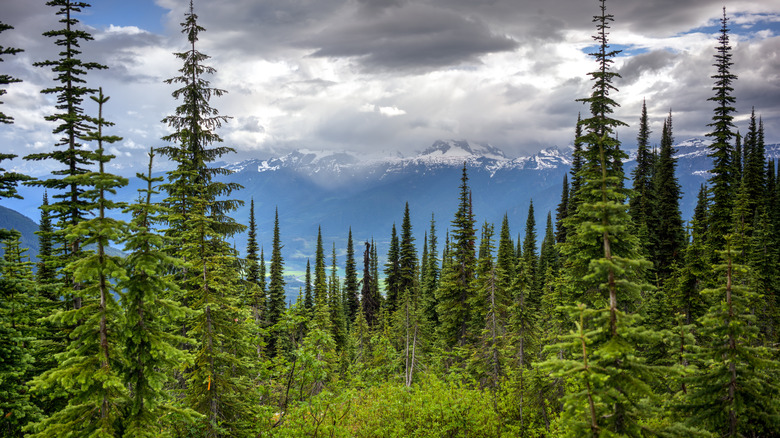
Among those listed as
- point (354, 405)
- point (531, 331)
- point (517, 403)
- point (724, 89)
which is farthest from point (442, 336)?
point (724, 89)

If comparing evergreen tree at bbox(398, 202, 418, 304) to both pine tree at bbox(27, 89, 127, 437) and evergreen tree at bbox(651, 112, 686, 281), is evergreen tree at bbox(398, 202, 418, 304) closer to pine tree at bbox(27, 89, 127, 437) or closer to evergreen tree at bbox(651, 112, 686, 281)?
evergreen tree at bbox(651, 112, 686, 281)

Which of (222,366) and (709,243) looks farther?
(709,243)

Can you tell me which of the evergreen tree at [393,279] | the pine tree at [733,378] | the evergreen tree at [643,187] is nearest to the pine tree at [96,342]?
the pine tree at [733,378]

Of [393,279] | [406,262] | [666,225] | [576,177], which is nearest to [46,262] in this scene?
[576,177]

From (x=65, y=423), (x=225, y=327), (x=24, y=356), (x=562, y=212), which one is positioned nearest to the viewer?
(x=65, y=423)

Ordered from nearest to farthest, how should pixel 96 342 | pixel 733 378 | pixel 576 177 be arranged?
pixel 96 342 → pixel 733 378 → pixel 576 177

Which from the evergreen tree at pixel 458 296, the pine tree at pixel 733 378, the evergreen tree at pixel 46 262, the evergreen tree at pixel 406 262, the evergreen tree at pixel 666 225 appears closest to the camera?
the pine tree at pixel 733 378

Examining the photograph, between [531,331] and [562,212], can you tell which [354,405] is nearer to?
[531,331]

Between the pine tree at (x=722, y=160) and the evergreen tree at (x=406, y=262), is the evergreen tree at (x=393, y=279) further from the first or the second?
the pine tree at (x=722, y=160)

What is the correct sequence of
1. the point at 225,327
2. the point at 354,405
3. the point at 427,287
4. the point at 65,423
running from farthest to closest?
the point at 427,287 → the point at 354,405 → the point at 225,327 → the point at 65,423

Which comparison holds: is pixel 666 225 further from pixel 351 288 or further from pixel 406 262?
pixel 351 288

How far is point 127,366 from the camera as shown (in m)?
8.70

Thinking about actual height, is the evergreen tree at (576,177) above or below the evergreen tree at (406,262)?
above

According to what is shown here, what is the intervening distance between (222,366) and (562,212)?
57614 mm
